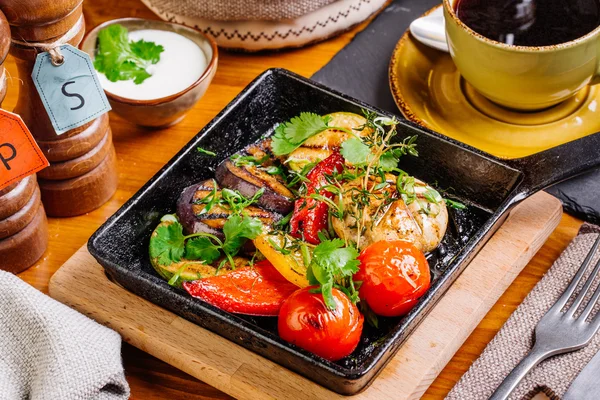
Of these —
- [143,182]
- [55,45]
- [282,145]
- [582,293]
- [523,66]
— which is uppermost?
[55,45]

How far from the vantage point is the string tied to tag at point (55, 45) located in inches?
61.6

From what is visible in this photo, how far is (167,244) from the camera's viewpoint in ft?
5.54

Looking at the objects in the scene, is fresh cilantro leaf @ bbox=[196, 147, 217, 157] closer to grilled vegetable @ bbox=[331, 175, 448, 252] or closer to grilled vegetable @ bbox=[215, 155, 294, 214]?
grilled vegetable @ bbox=[215, 155, 294, 214]

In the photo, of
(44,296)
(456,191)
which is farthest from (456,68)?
(44,296)

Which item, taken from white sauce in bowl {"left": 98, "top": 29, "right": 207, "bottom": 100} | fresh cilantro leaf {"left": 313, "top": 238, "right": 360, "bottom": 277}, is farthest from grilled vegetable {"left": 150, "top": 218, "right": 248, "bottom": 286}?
white sauce in bowl {"left": 98, "top": 29, "right": 207, "bottom": 100}

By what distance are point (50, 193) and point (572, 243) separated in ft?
3.91

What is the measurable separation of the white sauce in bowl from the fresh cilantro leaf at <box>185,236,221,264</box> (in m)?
0.54

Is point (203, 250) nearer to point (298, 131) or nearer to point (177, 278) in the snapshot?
point (177, 278)

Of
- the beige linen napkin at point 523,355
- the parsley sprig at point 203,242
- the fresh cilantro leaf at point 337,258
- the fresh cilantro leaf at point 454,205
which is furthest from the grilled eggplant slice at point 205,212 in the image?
the beige linen napkin at point 523,355

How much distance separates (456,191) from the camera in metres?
1.83

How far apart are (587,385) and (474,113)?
0.81 m

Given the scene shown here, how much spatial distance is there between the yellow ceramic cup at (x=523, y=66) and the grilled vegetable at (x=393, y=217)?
1.32 ft

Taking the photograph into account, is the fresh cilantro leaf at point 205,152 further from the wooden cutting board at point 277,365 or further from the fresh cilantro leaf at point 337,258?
the fresh cilantro leaf at point 337,258

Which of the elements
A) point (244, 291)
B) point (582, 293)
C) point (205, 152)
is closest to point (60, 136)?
point (205, 152)
